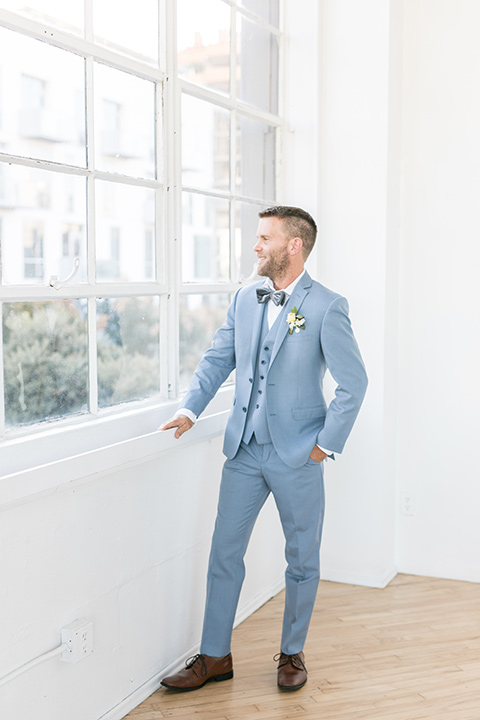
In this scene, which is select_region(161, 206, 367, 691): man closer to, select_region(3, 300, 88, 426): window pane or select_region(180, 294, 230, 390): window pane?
select_region(180, 294, 230, 390): window pane

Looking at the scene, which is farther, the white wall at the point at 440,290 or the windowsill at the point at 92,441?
the white wall at the point at 440,290

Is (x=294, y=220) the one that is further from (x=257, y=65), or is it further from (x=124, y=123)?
(x=257, y=65)

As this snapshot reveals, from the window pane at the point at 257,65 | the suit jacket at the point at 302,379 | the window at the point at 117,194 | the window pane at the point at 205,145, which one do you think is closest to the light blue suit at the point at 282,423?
the suit jacket at the point at 302,379

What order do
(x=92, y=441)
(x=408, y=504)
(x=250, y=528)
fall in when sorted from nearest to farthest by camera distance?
1. (x=92, y=441)
2. (x=250, y=528)
3. (x=408, y=504)

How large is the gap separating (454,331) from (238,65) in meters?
1.60

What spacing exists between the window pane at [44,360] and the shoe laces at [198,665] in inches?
40.7

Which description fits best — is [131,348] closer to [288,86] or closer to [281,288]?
[281,288]

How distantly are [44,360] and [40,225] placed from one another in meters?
0.40

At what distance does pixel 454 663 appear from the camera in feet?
10.3

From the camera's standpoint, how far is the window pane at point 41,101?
89.0 inches

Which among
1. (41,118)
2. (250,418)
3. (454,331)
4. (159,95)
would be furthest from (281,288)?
(454,331)

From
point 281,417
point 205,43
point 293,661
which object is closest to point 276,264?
point 281,417

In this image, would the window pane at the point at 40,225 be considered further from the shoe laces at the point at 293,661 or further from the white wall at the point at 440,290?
the white wall at the point at 440,290

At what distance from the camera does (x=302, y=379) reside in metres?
2.85
